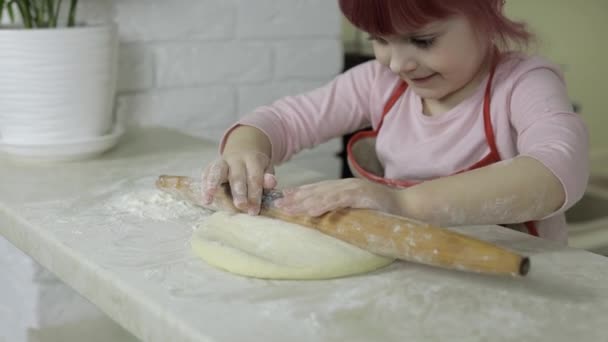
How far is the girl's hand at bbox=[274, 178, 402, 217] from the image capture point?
0.80 m

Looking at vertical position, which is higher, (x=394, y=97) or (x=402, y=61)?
(x=402, y=61)

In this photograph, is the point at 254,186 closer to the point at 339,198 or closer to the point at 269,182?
the point at 269,182

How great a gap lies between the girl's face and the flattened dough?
0.99 feet

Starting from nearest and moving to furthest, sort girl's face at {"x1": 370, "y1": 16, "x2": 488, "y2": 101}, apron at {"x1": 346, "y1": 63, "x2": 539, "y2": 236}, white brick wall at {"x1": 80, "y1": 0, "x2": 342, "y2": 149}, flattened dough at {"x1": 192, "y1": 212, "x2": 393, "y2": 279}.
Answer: flattened dough at {"x1": 192, "y1": 212, "x2": 393, "y2": 279}
girl's face at {"x1": 370, "y1": 16, "x2": 488, "y2": 101}
apron at {"x1": 346, "y1": 63, "x2": 539, "y2": 236}
white brick wall at {"x1": 80, "y1": 0, "x2": 342, "y2": 149}

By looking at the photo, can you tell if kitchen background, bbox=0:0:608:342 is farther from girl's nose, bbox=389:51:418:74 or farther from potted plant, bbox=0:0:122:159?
girl's nose, bbox=389:51:418:74

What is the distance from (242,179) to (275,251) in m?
0.17

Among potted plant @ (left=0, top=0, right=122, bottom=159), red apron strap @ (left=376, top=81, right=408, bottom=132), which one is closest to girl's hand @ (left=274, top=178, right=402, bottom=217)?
red apron strap @ (left=376, top=81, right=408, bottom=132)

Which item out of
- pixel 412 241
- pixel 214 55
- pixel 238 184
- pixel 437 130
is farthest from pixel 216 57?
pixel 412 241

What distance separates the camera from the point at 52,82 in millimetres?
1210

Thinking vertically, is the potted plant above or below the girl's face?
below

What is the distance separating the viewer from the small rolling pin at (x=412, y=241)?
2.19ft

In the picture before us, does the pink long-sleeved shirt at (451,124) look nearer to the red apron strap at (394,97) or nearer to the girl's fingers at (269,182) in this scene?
the red apron strap at (394,97)

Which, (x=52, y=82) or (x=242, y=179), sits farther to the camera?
(x=52, y=82)

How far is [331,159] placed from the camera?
1.76 meters
